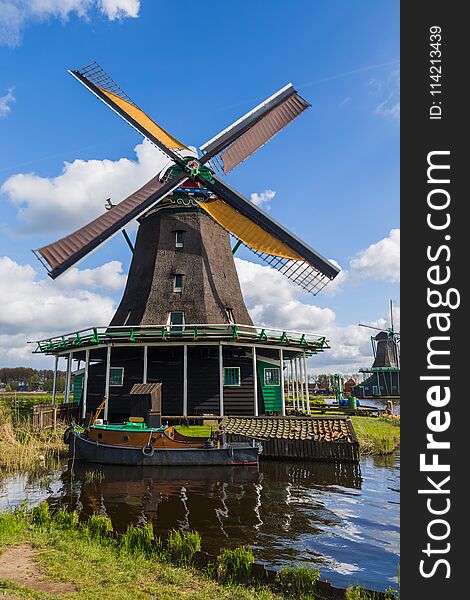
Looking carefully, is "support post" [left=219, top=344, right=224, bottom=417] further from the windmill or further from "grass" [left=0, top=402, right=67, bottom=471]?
the windmill

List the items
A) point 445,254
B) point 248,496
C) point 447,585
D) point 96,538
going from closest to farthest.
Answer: point 447,585 → point 445,254 → point 96,538 → point 248,496

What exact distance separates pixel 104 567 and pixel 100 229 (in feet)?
59.5

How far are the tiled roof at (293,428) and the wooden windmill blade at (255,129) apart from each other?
14872mm

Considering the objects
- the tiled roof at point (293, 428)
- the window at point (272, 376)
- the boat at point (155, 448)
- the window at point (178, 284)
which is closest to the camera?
the boat at point (155, 448)

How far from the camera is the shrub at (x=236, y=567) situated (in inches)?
259

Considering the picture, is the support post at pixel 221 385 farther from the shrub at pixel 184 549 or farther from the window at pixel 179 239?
the shrub at pixel 184 549

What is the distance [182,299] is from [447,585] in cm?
2120

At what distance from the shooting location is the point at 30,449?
1658cm

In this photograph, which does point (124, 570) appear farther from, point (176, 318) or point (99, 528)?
point (176, 318)

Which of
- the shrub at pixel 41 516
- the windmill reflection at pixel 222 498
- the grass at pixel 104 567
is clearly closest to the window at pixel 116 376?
the windmill reflection at pixel 222 498

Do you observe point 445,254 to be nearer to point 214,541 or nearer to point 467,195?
point 467,195

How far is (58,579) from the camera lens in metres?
6.60

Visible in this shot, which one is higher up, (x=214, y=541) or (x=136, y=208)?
(x=136, y=208)

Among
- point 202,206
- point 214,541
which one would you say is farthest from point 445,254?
point 202,206
